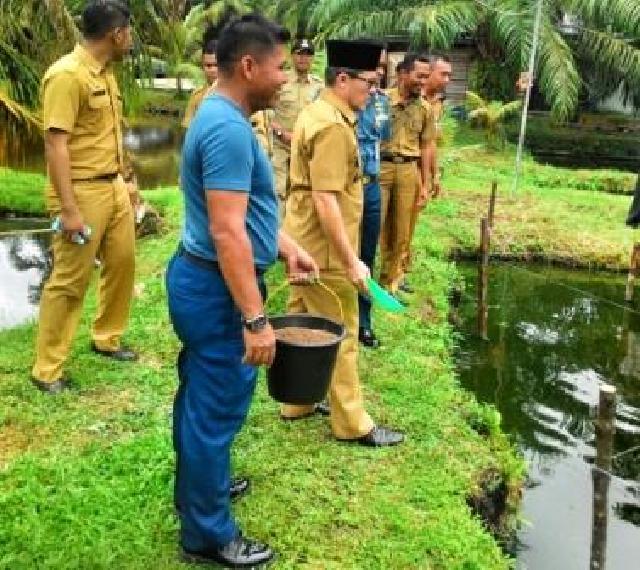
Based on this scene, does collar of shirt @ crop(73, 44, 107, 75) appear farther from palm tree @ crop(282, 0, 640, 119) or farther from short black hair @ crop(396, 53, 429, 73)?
palm tree @ crop(282, 0, 640, 119)

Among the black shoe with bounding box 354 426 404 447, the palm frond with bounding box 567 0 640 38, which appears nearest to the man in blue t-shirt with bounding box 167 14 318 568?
the black shoe with bounding box 354 426 404 447

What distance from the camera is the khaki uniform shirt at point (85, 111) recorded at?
14.0 feet

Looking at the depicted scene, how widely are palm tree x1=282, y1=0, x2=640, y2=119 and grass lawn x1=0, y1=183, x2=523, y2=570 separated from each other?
497 inches

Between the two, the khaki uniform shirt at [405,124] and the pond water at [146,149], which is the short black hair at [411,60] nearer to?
the khaki uniform shirt at [405,124]

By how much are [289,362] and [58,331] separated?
1.77m

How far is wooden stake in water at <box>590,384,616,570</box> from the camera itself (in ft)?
11.8

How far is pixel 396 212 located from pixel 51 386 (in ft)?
9.82

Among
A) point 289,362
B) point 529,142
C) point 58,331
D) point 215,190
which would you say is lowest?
point 529,142

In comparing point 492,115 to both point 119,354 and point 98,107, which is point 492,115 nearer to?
point 119,354

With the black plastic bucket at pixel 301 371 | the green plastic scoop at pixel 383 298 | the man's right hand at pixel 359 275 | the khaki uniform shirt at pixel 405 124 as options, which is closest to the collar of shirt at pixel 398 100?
the khaki uniform shirt at pixel 405 124

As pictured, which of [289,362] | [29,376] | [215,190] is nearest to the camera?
[215,190]

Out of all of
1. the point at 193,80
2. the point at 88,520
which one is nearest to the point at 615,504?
the point at 88,520

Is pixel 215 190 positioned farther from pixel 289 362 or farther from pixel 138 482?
pixel 138 482

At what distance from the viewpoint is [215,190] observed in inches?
106
